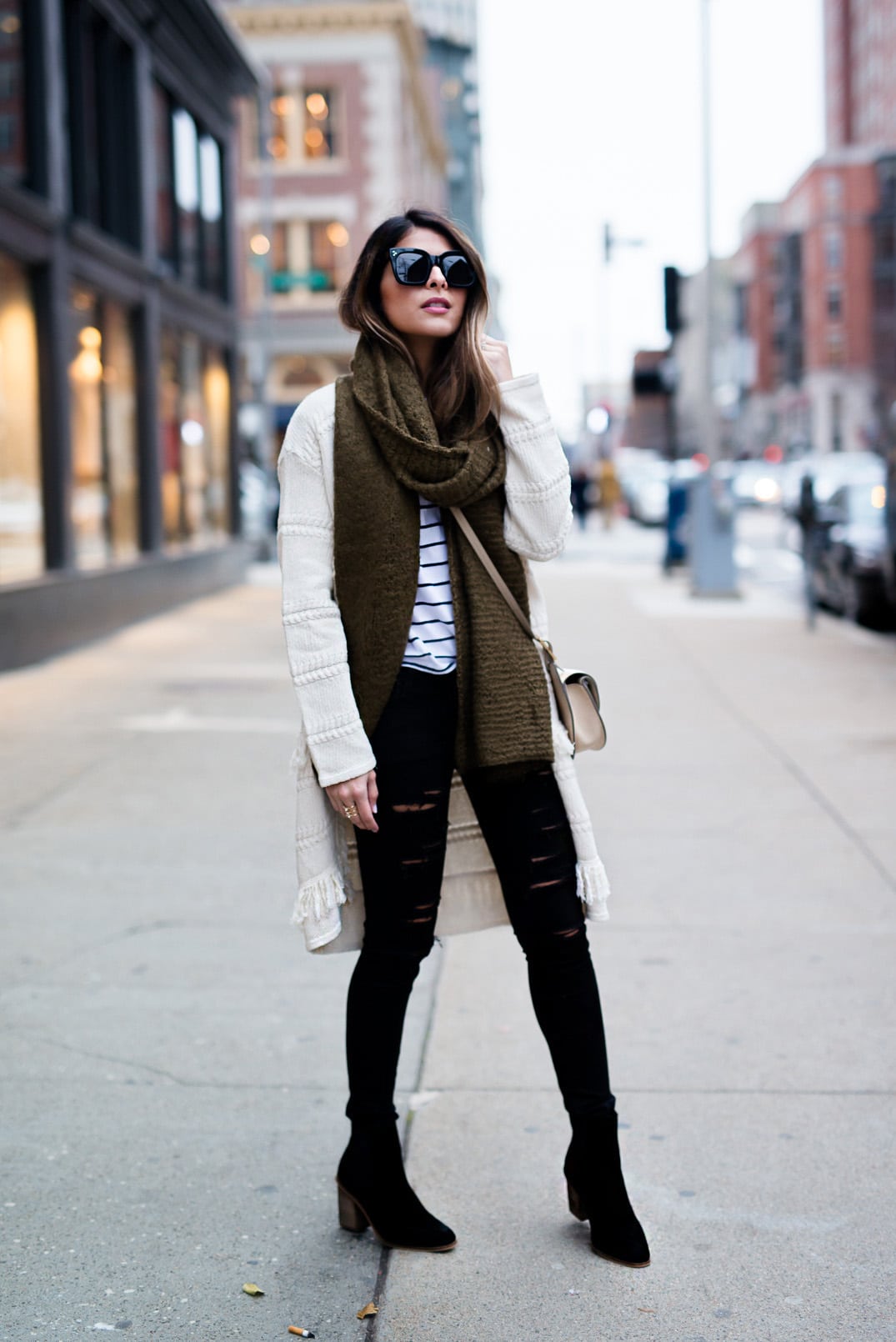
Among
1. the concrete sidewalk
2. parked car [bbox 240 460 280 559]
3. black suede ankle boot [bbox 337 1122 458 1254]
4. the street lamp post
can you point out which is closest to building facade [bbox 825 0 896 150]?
parked car [bbox 240 460 280 559]

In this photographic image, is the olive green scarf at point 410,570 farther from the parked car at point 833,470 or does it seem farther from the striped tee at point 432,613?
the parked car at point 833,470

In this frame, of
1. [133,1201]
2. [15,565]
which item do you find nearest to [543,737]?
[133,1201]

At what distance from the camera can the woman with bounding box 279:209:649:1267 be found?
2.79 m

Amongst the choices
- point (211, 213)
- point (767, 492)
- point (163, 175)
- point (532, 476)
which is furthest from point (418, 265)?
point (767, 492)

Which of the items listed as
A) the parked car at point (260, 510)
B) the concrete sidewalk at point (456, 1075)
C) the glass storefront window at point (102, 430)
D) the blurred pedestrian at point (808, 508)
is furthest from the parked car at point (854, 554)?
the parked car at point (260, 510)

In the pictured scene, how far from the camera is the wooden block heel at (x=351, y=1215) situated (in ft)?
9.98

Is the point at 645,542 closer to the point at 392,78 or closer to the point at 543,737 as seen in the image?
the point at 392,78

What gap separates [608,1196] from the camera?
9.55 feet

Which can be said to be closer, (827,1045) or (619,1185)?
(619,1185)

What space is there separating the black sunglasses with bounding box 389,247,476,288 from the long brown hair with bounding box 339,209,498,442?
0.13 feet

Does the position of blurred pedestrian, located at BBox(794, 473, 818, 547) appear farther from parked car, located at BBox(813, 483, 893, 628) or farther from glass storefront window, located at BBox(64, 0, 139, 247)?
glass storefront window, located at BBox(64, 0, 139, 247)

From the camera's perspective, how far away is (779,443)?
382ft

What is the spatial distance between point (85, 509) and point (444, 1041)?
1031cm

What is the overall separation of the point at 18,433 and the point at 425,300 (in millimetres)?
9867
